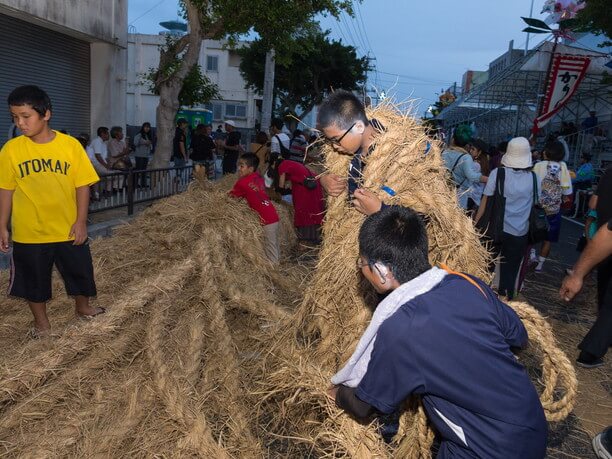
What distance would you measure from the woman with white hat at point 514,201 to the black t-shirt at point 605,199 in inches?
57.1

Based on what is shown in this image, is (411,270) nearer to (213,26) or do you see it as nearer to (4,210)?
(4,210)

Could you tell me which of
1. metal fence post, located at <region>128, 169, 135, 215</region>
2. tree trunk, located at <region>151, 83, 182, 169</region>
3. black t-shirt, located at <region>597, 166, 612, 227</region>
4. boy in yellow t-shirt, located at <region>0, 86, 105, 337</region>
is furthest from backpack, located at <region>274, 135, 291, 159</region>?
black t-shirt, located at <region>597, 166, 612, 227</region>

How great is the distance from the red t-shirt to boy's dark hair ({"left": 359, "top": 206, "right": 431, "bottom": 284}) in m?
4.66

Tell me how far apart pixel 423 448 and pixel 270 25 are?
11.3 meters

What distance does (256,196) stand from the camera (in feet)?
22.1

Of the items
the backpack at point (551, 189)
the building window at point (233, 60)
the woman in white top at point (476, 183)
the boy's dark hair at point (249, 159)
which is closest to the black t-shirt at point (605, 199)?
the woman in white top at point (476, 183)

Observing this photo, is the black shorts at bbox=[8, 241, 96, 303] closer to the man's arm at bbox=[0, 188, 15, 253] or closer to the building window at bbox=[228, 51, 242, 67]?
the man's arm at bbox=[0, 188, 15, 253]

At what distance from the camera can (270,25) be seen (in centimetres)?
1237

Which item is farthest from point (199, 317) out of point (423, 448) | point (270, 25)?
point (270, 25)

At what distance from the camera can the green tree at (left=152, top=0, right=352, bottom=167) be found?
1163cm

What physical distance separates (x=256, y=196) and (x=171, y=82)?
6.41m

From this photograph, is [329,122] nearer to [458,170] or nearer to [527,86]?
[458,170]

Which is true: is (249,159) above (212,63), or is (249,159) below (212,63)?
below

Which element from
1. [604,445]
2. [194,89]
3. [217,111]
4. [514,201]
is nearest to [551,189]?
[514,201]
